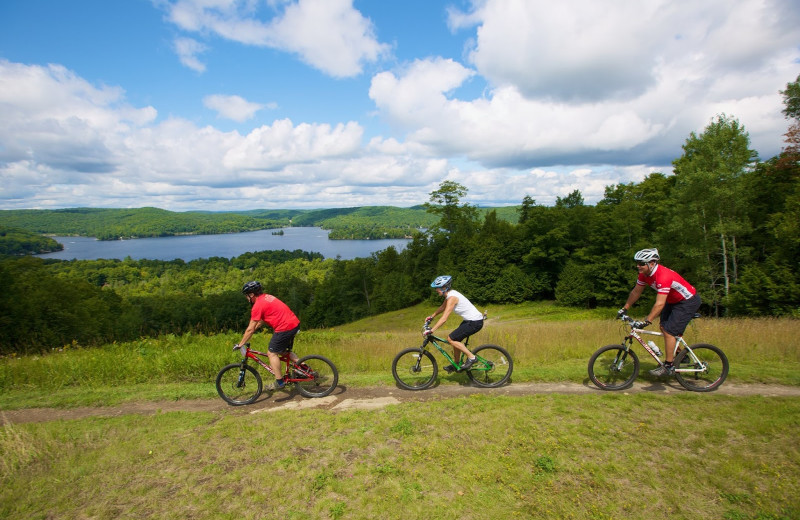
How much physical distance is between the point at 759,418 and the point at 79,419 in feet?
34.7

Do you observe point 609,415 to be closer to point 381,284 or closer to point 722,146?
point 722,146

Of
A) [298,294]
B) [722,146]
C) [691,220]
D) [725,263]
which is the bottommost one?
[298,294]

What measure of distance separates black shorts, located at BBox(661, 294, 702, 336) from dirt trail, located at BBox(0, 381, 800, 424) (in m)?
1.03

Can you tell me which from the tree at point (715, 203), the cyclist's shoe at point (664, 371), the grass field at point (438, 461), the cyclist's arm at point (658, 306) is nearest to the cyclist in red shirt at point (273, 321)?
the grass field at point (438, 461)

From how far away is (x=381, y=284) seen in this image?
60531 mm

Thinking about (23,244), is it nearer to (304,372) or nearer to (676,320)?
(304,372)

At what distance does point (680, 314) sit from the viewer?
19.9ft

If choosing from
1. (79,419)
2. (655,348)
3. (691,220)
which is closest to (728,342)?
(655,348)

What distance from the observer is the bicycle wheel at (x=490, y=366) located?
6789 millimetres

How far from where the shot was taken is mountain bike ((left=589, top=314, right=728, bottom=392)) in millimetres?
6057

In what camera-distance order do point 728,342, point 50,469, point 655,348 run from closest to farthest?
point 50,469
point 655,348
point 728,342

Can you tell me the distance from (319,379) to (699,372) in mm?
6824

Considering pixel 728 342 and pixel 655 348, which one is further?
pixel 728 342

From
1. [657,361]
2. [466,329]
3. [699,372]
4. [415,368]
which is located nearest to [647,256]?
[657,361]
